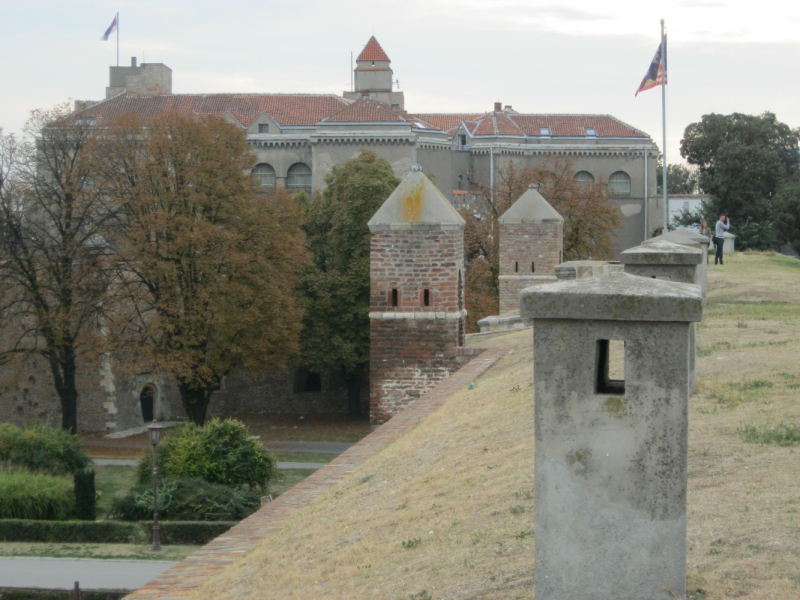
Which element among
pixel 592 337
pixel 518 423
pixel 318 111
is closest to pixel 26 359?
pixel 518 423

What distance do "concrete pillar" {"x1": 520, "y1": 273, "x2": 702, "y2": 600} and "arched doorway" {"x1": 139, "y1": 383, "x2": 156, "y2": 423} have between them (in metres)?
34.7

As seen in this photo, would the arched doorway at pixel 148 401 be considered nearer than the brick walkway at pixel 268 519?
No

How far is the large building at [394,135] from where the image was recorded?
58188 mm

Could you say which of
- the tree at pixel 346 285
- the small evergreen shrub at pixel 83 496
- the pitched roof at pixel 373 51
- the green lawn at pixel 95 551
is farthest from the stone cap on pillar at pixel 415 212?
the pitched roof at pixel 373 51

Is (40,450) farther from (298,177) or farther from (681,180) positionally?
(681,180)

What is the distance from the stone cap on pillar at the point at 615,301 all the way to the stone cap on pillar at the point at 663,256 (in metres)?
4.33

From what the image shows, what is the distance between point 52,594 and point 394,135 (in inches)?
1831

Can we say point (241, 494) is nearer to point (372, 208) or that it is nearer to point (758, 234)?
point (372, 208)

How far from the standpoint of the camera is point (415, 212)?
1499 cm

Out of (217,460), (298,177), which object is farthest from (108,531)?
(298,177)

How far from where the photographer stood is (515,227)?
23.6 metres

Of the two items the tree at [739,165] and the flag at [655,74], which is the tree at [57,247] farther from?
the tree at [739,165]

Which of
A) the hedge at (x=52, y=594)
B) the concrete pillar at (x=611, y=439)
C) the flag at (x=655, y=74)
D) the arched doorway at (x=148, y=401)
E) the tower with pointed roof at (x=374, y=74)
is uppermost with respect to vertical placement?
the tower with pointed roof at (x=374, y=74)

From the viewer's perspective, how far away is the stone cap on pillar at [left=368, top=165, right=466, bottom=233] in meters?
14.9
